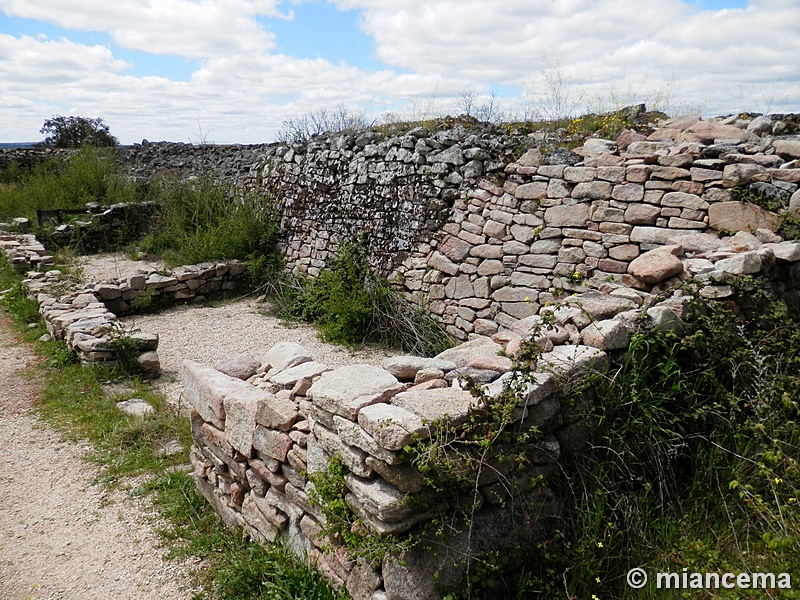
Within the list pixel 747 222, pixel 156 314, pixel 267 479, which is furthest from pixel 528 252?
pixel 156 314

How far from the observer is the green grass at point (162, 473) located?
2994mm

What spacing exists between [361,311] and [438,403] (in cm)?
500

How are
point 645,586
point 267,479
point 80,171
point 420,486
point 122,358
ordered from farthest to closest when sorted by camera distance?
point 80,171 → point 122,358 → point 267,479 → point 645,586 → point 420,486

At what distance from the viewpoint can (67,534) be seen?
12.0 ft

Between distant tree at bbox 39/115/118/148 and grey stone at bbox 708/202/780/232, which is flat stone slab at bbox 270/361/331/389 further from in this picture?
distant tree at bbox 39/115/118/148

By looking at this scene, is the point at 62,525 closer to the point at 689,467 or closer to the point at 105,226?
the point at 689,467

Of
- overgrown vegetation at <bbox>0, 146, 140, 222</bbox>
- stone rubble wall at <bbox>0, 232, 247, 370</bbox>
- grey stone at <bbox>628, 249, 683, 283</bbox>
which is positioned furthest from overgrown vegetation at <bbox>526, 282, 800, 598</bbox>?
overgrown vegetation at <bbox>0, 146, 140, 222</bbox>

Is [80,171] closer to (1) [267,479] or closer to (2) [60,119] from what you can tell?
(2) [60,119]

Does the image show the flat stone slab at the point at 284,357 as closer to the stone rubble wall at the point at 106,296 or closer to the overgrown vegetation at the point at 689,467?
the overgrown vegetation at the point at 689,467

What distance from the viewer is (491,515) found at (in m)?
2.62

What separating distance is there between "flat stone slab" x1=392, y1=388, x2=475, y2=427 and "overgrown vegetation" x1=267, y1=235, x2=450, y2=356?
4.30 metres

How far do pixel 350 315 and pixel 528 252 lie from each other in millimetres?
2524

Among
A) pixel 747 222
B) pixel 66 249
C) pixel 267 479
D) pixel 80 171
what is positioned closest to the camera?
pixel 267 479

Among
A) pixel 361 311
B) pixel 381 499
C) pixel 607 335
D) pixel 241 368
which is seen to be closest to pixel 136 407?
pixel 241 368
